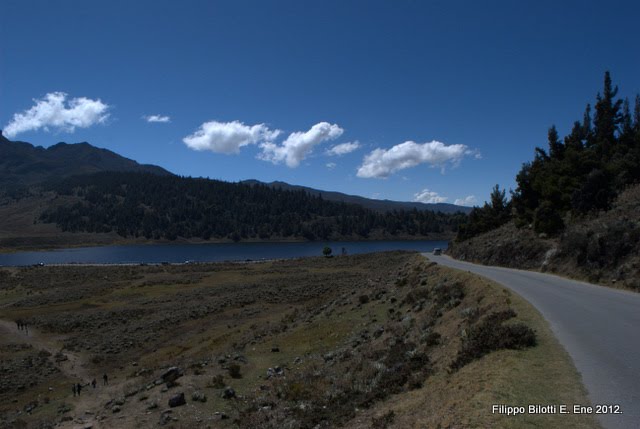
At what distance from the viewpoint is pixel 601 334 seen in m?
11.7

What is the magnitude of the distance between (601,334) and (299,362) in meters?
12.0

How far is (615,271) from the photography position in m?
21.4

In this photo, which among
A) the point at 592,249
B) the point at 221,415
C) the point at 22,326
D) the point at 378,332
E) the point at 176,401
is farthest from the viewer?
the point at 22,326

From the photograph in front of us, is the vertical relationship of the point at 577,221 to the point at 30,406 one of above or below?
above

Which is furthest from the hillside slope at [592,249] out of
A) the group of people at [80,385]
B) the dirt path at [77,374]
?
Result: the group of people at [80,385]

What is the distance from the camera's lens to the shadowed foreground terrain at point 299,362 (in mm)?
9008

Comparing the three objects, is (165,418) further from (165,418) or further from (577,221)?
(577,221)

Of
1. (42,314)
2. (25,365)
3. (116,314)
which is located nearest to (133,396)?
(25,365)

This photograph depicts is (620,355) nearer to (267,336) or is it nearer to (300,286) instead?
(267,336)

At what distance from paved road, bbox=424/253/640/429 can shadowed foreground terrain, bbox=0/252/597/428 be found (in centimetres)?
44

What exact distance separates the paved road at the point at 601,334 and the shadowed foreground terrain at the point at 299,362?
44cm

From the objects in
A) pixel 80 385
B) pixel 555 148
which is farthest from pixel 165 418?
pixel 555 148

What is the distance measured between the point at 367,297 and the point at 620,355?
21556mm

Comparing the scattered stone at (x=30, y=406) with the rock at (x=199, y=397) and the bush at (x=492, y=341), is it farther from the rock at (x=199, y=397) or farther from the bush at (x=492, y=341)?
the bush at (x=492, y=341)
